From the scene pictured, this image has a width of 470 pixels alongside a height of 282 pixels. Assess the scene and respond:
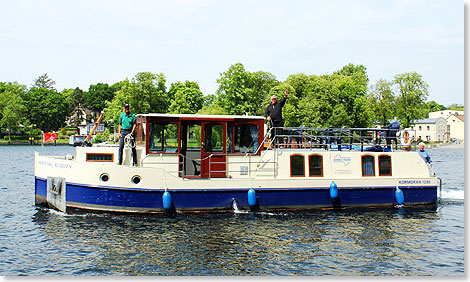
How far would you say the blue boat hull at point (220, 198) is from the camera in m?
15.5

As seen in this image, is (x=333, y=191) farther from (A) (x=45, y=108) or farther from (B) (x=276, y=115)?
(A) (x=45, y=108)

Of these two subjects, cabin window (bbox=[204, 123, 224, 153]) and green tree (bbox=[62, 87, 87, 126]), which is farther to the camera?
green tree (bbox=[62, 87, 87, 126])

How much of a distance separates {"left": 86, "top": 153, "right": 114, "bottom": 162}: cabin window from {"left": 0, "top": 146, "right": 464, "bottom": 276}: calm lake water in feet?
7.00

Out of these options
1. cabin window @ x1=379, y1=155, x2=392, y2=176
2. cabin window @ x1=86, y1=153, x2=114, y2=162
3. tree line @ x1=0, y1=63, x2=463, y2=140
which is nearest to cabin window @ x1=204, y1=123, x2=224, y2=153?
cabin window @ x1=86, y1=153, x2=114, y2=162

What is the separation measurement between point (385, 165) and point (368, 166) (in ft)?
2.54

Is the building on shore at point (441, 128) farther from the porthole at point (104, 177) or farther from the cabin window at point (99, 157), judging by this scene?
the porthole at point (104, 177)

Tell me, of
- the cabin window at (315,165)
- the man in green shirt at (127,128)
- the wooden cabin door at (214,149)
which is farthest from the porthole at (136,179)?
the cabin window at (315,165)

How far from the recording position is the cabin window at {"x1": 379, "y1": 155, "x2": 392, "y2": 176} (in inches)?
703

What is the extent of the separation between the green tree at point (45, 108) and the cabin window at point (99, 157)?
96.6m

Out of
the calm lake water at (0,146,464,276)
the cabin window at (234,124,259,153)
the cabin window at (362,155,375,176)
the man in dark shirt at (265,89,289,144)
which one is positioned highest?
the man in dark shirt at (265,89,289,144)

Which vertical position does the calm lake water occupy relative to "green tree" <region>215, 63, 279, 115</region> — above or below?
below

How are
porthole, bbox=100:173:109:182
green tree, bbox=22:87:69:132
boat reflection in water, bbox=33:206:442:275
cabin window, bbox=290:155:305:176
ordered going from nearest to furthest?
boat reflection in water, bbox=33:206:442:275 < porthole, bbox=100:173:109:182 < cabin window, bbox=290:155:305:176 < green tree, bbox=22:87:69:132

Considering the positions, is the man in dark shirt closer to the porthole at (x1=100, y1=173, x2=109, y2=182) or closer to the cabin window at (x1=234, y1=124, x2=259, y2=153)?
the cabin window at (x1=234, y1=124, x2=259, y2=153)

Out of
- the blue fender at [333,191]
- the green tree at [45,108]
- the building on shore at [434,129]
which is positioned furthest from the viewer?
the building on shore at [434,129]
